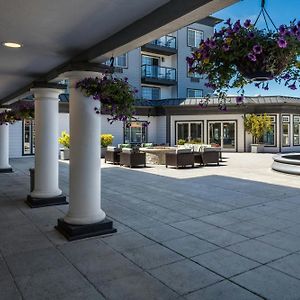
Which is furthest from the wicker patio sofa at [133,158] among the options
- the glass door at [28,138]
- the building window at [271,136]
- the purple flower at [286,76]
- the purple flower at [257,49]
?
the purple flower at [257,49]

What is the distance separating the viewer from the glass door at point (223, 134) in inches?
941

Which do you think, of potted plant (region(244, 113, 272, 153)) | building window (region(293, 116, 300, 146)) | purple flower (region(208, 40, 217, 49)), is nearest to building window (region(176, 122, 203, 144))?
potted plant (region(244, 113, 272, 153))

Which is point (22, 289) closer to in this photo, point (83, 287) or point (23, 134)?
point (83, 287)

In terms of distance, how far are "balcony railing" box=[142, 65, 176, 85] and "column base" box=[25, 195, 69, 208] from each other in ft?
66.1

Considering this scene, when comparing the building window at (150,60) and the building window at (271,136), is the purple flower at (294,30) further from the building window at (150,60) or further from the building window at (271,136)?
the building window at (150,60)

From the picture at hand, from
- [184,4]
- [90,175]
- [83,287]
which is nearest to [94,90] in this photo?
[90,175]

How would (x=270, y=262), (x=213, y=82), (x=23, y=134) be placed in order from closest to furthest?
1. (x=213, y=82)
2. (x=270, y=262)
3. (x=23, y=134)

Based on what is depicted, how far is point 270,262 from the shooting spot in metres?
4.18

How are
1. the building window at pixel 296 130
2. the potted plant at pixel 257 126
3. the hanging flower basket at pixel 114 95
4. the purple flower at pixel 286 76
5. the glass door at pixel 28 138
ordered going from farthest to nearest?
the building window at pixel 296 130, the potted plant at pixel 257 126, the glass door at pixel 28 138, the hanging flower basket at pixel 114 95, the purple flower at pixel 286 76

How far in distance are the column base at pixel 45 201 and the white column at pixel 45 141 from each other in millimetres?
86

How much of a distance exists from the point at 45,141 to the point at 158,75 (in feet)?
69.8

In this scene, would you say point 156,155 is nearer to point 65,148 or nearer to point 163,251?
point 65,148

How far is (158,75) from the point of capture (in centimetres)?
2767

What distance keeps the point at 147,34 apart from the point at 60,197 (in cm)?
493
